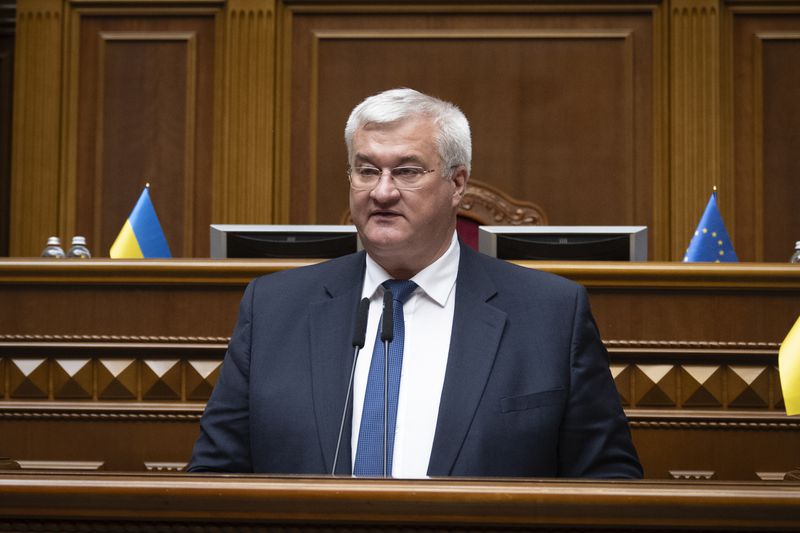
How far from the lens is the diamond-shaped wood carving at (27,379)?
9.54 feet

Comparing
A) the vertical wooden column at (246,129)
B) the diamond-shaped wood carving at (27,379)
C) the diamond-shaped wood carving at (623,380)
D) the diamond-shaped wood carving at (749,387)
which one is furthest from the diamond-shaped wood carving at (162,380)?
the vertical wooden column at (246,129)

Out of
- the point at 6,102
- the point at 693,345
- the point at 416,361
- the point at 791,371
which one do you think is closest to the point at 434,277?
the point at 416,361

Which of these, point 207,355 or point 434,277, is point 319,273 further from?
point 207,355

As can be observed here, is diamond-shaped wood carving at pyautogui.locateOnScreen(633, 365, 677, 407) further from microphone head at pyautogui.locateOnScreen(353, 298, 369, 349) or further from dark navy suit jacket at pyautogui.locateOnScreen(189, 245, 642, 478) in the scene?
microphone head at pyautogui.locateOnScreen(353, 298, 369, 349)

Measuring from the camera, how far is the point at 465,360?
1.88 meters

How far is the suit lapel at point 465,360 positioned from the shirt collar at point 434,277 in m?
0.02

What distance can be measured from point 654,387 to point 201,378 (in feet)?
4.27

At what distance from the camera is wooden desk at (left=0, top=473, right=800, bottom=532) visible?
114 cm

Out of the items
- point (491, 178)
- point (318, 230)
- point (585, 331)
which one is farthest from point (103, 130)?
point (585, 331)

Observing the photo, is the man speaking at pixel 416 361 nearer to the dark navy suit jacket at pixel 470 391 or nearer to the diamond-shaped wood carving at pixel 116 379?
the dark navy suit jacket at pixel 470 391

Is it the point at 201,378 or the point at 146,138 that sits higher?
the point at 146,138

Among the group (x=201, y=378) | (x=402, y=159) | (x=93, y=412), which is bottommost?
(x=93, y=412)

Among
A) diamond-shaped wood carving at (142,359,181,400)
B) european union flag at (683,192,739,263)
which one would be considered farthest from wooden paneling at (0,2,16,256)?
european union flag at (683,192,739,263)

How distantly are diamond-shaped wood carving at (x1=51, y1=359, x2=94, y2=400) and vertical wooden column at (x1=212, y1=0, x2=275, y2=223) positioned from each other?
271cm
